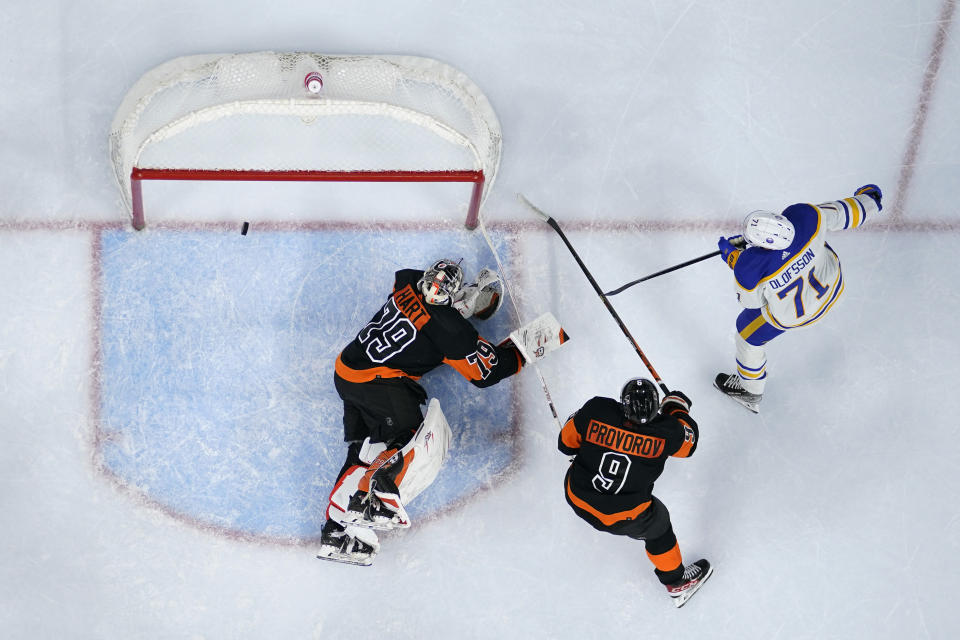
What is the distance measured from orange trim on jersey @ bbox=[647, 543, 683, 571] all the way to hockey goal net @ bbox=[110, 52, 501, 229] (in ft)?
→ 5.31

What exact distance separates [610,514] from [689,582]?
2.23 feet

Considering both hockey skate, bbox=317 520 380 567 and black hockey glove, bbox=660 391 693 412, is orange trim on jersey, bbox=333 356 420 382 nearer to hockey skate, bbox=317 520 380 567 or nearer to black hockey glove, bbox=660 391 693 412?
hockey skate, bbox=317 520 380 567

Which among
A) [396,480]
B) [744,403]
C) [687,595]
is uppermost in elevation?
[744,403]

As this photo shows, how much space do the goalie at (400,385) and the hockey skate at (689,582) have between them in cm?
113

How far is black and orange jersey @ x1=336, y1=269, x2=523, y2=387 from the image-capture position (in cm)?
332

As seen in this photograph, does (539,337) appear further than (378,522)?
Yes

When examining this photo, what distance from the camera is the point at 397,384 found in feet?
11.4

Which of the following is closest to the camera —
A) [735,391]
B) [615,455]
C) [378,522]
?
[615,455]

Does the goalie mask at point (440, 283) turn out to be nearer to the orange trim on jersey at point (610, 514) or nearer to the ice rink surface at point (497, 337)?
the ice rink surface at point (497, 337)

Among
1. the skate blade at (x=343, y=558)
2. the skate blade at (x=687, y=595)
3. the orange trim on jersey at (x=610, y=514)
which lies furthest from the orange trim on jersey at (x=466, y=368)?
the skate blade at (x=687, y=595)

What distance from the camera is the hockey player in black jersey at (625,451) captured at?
3104mm

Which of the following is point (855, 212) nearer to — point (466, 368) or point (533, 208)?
point (533, 208)

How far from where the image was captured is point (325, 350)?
3717 millimetres

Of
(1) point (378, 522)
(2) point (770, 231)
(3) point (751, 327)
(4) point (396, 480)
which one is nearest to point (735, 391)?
(3) point (751, 327)
